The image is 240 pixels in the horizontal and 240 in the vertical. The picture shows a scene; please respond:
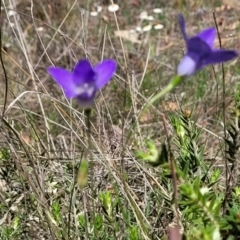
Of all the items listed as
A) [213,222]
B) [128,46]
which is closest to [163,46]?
[128,46]

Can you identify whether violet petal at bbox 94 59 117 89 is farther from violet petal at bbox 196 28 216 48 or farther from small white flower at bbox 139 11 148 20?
small white flower at bbox 139 11 148 20

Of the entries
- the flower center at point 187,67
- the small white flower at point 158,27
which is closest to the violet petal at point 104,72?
the flower center at point 187,67

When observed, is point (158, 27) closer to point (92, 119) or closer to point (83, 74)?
point (92, 119)

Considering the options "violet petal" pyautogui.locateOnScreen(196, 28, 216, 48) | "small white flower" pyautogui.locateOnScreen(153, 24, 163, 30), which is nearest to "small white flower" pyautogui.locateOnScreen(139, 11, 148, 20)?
"small white flower" pyautogui.locateOnScreen(153, 24, 163, 30)

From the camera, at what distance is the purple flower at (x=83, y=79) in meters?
0.89

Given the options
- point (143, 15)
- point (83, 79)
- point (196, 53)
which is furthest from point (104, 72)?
point (143, 15)

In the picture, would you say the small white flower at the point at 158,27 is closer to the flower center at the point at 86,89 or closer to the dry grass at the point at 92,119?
the dry grass at the point at 92,119

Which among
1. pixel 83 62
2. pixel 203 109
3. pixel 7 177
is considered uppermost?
pixel 83 62

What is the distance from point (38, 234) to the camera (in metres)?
1.60

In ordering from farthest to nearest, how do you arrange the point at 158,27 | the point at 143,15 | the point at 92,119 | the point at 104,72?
the point at 143,15 → the point at 158,27 → the point at 92,119 → the point at 104,72

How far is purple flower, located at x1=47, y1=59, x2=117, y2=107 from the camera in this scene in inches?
35.1

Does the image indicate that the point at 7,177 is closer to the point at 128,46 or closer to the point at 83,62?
the point at 83,62

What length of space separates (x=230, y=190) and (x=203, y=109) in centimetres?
145

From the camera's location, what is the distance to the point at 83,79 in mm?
910
